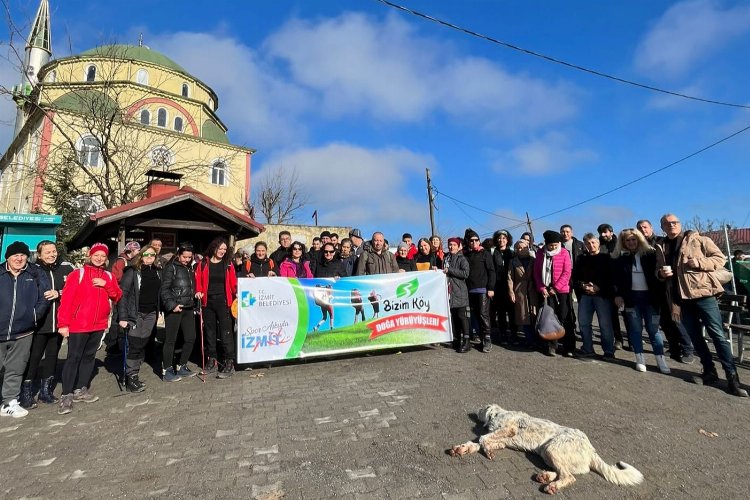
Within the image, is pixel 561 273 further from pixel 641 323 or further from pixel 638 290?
pixel 641 323

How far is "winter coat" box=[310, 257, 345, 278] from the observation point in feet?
21.9

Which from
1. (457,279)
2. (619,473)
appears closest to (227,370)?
(457,279)

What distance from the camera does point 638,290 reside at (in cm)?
540

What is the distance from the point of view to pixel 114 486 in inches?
108

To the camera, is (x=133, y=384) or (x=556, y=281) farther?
(x=556, y=281)

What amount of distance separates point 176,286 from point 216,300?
574 millimetres

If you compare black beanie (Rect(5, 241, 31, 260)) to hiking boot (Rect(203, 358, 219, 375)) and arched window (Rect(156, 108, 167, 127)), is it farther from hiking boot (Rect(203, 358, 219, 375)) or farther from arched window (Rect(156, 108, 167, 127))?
arched window (Rect(156, 108, 167, 127))

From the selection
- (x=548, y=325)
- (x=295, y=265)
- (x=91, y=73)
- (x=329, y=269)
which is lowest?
(x=548, y=325)

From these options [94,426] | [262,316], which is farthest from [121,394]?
[262,316]

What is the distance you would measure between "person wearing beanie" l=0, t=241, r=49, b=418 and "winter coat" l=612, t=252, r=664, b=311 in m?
7.70

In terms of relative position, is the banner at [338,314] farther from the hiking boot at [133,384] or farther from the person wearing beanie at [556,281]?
the person wearing beanie at [556,281]

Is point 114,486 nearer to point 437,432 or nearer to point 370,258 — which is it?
point 437,432

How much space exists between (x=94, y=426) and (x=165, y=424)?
2.46 ft

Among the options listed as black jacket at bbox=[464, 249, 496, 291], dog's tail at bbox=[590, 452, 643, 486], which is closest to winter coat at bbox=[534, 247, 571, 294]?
black jacket at bbox=[464, 249, 496, 291]
